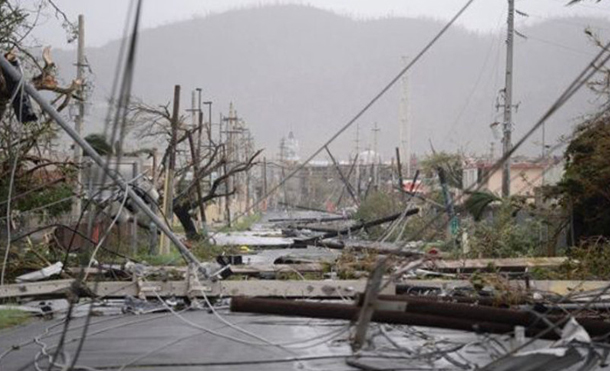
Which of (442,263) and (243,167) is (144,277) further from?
(243,167)

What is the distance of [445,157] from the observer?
64625mm

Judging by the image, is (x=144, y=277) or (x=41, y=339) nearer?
(x=41, y=339)

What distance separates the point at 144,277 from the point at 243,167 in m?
24.9

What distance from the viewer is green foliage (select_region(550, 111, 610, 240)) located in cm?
2000

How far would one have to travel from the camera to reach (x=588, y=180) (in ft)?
67.3

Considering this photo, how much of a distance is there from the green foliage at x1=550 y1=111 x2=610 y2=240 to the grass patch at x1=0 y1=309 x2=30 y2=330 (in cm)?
1243

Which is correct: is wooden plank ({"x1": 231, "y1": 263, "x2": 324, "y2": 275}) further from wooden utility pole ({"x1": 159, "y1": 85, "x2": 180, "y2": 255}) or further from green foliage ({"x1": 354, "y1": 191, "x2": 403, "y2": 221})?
green foliage ({"x1": 354, "y1": 191, "x2": 403, "y2": 221})

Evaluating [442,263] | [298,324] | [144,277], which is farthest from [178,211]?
[298,324]

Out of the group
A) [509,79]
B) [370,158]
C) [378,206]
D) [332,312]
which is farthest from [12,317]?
Answer: [370,158]

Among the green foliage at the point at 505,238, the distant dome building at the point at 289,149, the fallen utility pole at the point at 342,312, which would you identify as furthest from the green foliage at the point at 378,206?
the distant dome building at the point at 289,149

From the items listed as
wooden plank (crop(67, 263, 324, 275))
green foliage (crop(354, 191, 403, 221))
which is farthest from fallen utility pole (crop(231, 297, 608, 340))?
green foliage (crop(354, 191, 403, 221))

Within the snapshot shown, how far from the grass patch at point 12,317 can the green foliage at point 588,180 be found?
12.4 metres

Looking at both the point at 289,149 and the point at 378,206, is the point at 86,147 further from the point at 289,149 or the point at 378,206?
the point at 289,149

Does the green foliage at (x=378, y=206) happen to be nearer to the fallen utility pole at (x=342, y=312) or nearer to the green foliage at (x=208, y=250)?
the green foliage at (x=208, y=250)
